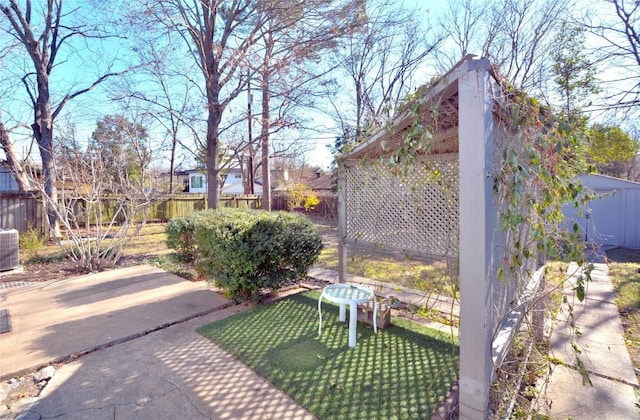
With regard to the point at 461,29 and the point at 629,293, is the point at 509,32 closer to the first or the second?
the point at 461,29

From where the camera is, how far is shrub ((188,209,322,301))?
4.09 metres

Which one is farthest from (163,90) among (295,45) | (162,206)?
(162,206)

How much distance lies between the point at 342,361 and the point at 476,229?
1775mm

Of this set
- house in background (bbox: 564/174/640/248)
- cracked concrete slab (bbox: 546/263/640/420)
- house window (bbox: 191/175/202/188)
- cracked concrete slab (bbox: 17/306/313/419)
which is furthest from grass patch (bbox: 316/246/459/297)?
house window (bbox: 191/175/202/188)

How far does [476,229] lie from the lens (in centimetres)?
193

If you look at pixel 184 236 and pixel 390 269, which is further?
pixel 390 269

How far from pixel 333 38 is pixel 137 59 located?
5.32 m

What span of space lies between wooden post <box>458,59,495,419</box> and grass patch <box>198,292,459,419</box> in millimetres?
552

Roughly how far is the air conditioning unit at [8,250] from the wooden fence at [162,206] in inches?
54.2

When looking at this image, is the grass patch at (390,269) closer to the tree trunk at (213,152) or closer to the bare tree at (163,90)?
the tree trunk at (213,152)

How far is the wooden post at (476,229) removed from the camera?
6.23ft

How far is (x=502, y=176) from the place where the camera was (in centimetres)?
199

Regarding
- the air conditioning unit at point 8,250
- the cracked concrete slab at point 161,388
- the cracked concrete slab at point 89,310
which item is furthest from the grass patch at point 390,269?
the air conditioning unit at point 8,250

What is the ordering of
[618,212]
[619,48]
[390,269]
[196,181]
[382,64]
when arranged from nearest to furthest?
1. [390,269]
2. [619,48]
3. [618,212]
4. [382,64]
5. [196,181]
